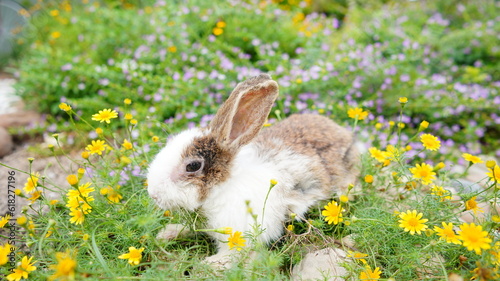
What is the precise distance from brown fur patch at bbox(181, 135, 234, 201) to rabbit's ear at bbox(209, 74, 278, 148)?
0.22 ft

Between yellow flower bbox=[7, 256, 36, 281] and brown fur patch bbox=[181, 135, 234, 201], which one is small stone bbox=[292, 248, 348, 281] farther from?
yellow flower bbox=[7, 256, 36, 281]

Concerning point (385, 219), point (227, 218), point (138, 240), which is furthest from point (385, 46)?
point (138, 240)

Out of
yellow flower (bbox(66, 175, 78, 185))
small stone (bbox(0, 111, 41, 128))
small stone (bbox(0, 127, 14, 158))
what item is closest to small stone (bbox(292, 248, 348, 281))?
yellow flower (bbox(66, 175, 78, 185))

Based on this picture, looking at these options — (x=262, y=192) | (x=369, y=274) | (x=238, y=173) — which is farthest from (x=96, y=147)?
(x=369, y=274)

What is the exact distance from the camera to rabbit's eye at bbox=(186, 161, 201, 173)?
239cm

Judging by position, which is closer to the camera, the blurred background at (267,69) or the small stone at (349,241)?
the small stone at (349,241)

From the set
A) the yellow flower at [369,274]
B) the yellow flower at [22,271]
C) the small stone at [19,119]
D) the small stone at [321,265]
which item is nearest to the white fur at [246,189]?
the small stone at [321,265]

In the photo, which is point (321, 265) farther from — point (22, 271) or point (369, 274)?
point (22, 271)

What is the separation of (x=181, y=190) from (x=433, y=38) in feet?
16.1

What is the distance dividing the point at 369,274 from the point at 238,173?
41.7 inches

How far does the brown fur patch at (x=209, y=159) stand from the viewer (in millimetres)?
2419

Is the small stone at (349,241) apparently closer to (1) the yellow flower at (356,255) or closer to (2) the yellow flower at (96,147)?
(1) the yellow flower at (356,255)

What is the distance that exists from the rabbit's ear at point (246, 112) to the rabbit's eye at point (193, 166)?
22cm

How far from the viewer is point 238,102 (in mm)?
2357
